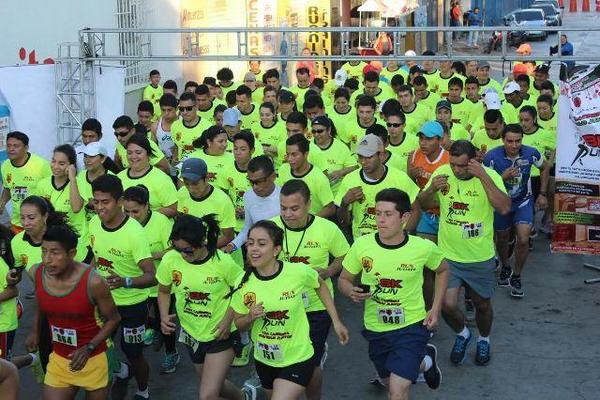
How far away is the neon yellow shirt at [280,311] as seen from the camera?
645 cm

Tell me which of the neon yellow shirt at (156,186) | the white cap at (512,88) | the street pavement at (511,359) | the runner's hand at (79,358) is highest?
the white cap at (512,88)

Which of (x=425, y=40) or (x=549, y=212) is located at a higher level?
(x=425, y=40)

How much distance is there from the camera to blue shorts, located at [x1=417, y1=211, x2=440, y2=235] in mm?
9344

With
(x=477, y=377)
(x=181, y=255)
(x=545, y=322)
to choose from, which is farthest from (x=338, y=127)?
(x=181, y=255)

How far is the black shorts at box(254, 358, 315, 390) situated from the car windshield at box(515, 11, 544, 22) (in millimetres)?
43354

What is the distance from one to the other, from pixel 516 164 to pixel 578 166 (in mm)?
917

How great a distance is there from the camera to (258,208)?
838 cm

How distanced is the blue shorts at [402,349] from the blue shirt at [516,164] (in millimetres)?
3697

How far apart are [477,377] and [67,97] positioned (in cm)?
975

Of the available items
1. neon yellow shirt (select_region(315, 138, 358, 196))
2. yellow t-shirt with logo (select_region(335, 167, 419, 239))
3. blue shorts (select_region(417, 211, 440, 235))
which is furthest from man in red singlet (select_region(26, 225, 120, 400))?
neon yellow shirt (select_region(315, 138, 358, 196))

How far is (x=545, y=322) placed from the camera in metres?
9.92

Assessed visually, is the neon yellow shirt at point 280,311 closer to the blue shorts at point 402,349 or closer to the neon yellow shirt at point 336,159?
the blue shorts at point 402,349

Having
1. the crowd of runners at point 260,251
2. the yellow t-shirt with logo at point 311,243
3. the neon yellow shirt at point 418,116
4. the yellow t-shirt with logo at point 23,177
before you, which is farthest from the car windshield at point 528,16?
the yellow t-shirt with logo at point 311,243

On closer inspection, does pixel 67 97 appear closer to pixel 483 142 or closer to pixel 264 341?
pixel 483 142
